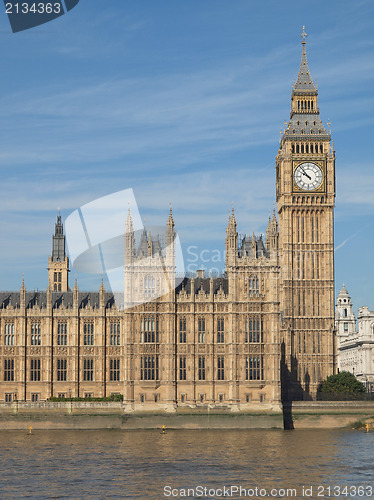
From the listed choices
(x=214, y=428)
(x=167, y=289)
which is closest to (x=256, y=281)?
(x=167, y=289)

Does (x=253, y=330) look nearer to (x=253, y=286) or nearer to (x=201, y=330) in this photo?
(x=253, y=286)

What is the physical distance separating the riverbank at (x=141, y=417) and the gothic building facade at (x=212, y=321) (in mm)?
1226

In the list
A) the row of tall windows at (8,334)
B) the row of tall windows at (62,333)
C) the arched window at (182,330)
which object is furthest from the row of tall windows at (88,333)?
the arched window at (182,330)

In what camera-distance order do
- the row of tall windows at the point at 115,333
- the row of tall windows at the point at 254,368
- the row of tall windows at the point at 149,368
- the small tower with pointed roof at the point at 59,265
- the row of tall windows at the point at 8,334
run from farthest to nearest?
the small tower with pointed roof at the point at 59,265, the row of tall windows at the point at 115,333, the row of tall windows at the point at 8,334, the row of tall windows at the point at 149,368, the row of tall windows at the point at 254,368

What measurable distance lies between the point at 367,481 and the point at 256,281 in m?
50.3

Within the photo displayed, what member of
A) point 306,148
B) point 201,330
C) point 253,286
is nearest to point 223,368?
point 201,330

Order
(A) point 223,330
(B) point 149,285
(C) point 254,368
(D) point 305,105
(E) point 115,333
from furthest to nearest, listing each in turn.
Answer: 1. (D) point 305,105
2. (E) point 115,333
3. (B) point 149,285
4. (A) point 223,330
5. (C) point 254,368

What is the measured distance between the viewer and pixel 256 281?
11300cm

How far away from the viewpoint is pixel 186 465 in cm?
7238

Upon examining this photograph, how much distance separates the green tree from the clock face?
2952 centimetres

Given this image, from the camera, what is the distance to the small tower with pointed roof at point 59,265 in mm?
164250

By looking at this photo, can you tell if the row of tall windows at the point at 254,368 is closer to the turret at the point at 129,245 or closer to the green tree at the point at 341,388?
the green tree at the point at 341,388

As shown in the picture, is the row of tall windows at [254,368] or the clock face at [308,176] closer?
the row of tall windows at [254,368]

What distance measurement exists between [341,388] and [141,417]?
29.5 meters
